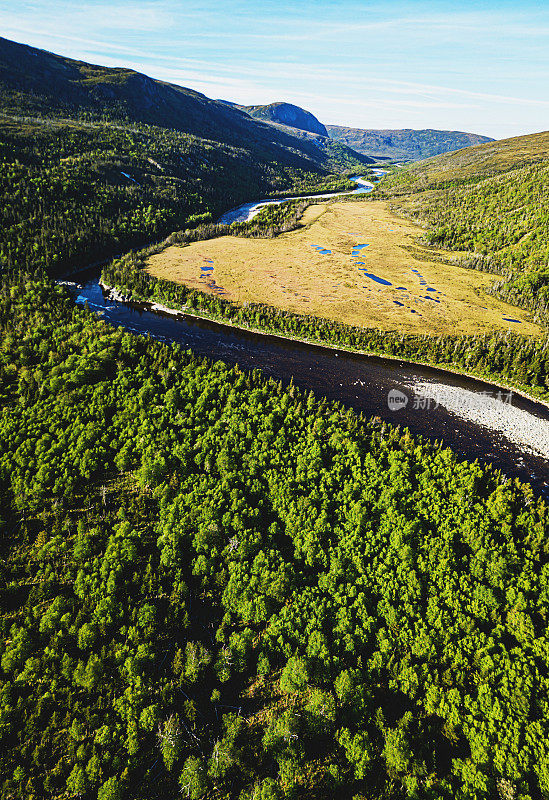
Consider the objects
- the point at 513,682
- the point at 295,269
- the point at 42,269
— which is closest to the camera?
the point at 513,682

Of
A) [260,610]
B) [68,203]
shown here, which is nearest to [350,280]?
[68,203]

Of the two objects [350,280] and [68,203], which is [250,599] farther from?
[68,203]

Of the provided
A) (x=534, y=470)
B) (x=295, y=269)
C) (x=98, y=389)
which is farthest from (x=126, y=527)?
(x=295, y=269)

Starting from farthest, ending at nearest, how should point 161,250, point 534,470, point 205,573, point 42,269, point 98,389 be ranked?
point 161,250 < point 42,269 < point 98,389 < point 534,470 < point 205,573

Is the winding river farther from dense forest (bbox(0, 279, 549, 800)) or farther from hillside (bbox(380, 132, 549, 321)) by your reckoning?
hillside (bbox(380, 132, 549, 321))

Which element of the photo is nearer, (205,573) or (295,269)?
(205,573)

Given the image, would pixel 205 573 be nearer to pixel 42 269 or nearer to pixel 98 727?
pixel 98 727

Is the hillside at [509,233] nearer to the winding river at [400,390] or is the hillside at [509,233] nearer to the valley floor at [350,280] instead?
the valley floor at [350,280]
